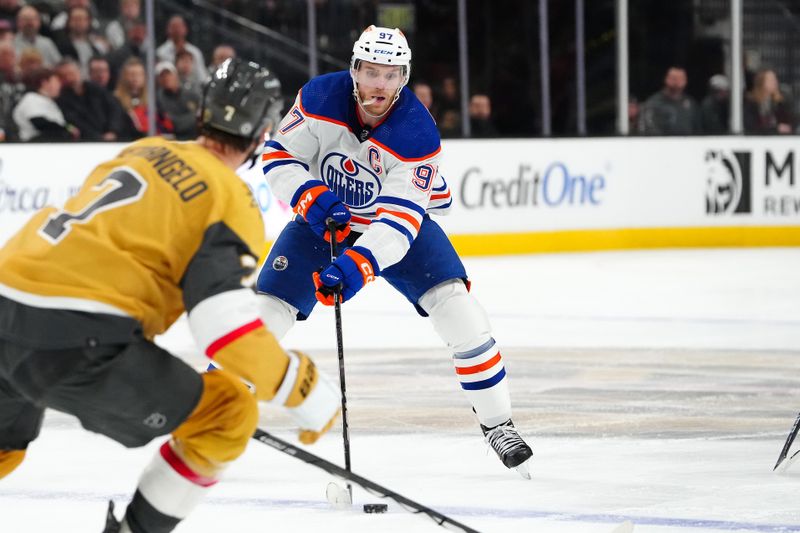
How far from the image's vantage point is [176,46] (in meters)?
9.19

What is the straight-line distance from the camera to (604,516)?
338 centimetres

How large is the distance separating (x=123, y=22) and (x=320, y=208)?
559 cm

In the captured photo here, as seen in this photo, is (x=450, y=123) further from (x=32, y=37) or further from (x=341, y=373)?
(x=341, y=373)

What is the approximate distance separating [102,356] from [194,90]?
693 cm

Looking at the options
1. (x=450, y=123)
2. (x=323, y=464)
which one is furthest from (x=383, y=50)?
(x=450, y=123)

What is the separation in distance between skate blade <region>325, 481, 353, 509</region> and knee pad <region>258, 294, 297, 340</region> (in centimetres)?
55

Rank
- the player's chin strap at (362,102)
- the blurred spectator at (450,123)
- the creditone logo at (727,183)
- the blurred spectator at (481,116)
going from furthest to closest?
the creditone logo at (727,183) → the blurred spectator at (481,116) → the blurred spectator at (450,123) → the player's chin strap at (362,102)

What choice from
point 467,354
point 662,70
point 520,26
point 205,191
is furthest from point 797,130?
point 205,191

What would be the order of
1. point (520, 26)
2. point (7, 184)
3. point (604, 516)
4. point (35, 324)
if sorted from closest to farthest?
point (35, 324) → point (604, 516) → point (7, 184) → point (520, 26)

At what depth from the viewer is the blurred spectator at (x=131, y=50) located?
8938 mm

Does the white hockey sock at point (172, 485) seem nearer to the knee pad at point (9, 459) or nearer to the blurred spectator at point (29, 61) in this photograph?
the knee pad at point (9, 459)

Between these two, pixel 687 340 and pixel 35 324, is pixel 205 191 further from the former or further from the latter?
pixel 687 340

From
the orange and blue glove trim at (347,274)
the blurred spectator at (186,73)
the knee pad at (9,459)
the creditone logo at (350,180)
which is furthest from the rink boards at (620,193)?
the knee pad at (9,459)

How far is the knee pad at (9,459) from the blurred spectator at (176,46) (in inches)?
261
